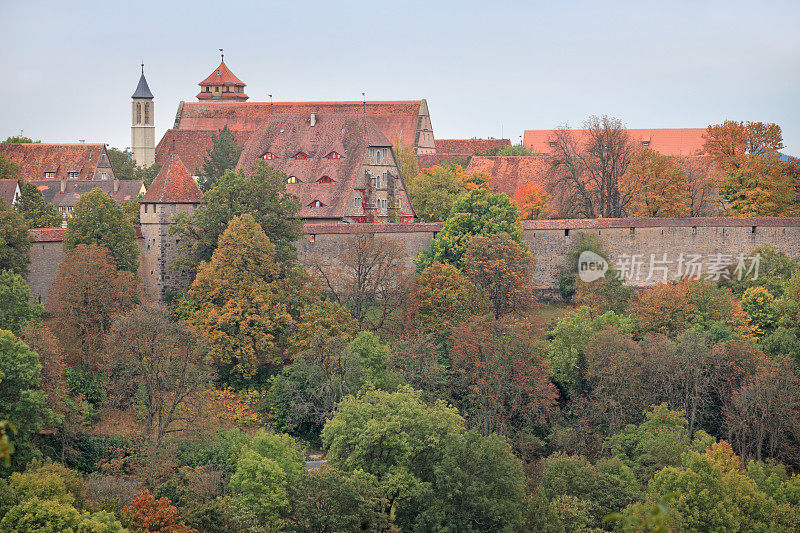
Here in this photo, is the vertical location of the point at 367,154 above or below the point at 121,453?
above

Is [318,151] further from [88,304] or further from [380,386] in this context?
[380,386]

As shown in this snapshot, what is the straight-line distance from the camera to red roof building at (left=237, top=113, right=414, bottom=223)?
2046 inches

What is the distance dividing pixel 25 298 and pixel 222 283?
262 inches

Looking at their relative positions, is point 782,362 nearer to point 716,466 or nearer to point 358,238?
point 716,466

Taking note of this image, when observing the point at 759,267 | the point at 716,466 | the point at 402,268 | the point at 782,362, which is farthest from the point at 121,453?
the point at 759,267

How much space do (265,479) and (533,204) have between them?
27.1 m

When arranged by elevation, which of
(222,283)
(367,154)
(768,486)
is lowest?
(768,486)

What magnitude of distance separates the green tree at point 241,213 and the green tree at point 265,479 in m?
11.0

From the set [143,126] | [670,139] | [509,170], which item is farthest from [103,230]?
[670,139]

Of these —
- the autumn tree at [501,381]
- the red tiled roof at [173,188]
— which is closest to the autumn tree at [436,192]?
the red tiled roof at [173,188]

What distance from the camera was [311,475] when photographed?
1163 inches

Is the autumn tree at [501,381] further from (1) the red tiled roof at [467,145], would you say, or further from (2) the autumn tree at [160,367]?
(1) the red tiled roof at [467,145]

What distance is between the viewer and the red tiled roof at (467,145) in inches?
3216

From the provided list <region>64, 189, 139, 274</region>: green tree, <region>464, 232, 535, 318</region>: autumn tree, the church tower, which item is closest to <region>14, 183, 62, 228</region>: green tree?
<region>64, 189, 139, 274</region>: green tree
